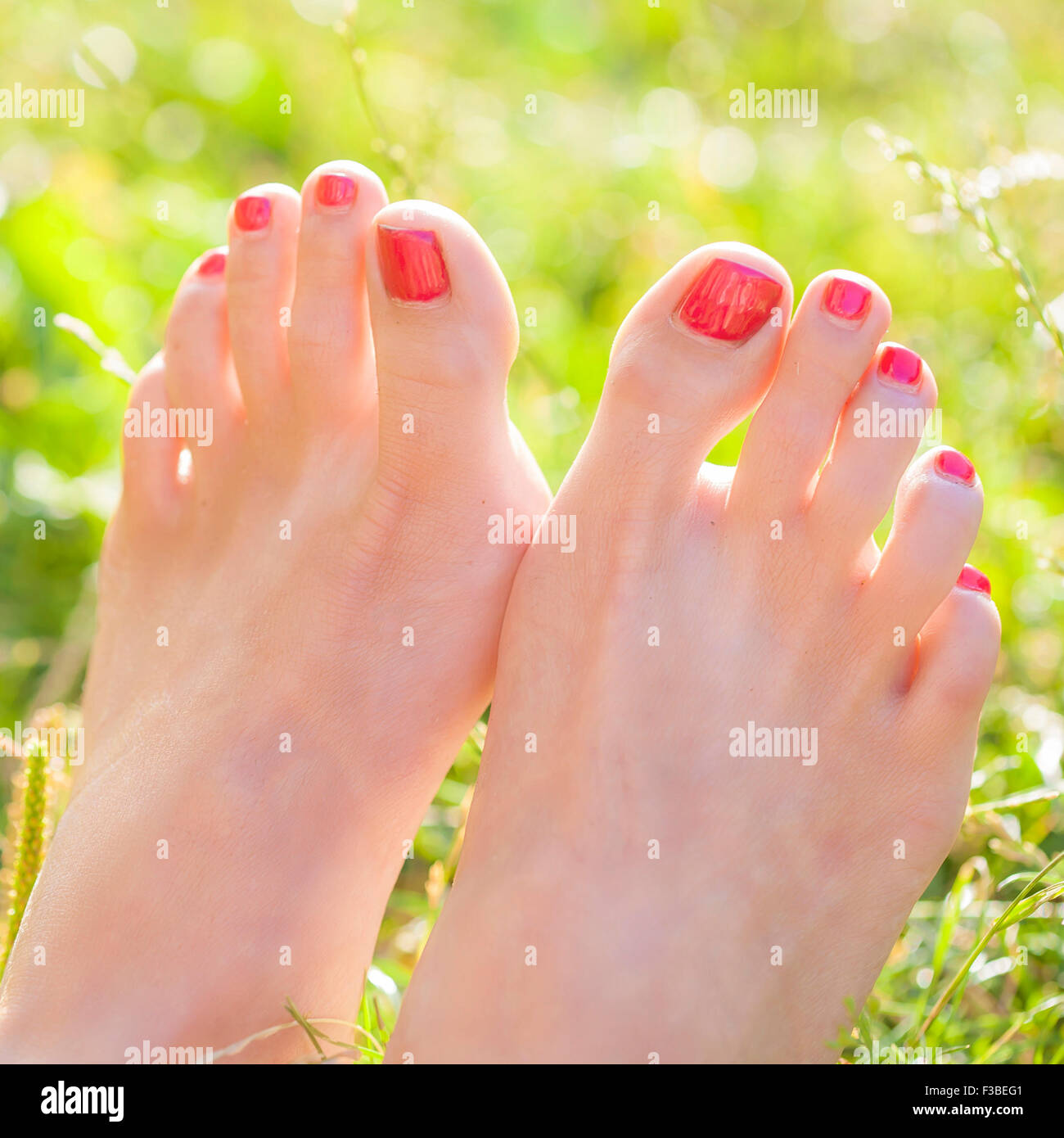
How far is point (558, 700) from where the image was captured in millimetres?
1065

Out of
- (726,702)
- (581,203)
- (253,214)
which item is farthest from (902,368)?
(581,203)

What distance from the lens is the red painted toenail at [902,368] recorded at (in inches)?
42.9

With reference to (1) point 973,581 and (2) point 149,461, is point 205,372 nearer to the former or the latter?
(2) point 149,461

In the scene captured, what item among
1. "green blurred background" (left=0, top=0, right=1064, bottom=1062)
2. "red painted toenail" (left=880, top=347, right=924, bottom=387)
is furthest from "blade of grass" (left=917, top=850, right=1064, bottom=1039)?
"red painted toenail" (left=880, top=347, right=924, bottom=387)

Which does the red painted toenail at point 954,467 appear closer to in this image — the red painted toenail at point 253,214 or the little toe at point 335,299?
the little toe at point 335,299

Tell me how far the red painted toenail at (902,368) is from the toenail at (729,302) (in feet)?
0.44

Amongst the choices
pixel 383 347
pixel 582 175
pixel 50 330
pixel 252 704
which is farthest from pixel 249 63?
pixel 252 704

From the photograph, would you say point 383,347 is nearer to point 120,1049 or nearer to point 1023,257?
point 120,1049

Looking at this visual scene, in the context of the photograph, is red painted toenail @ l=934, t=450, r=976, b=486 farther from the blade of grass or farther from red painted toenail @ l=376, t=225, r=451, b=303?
red painted toenail @ l=376, t=225, r=451, b=303

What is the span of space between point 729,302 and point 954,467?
10.8 inches

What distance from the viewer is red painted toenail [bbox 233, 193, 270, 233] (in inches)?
49.5

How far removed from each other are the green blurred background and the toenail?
17 centimetres

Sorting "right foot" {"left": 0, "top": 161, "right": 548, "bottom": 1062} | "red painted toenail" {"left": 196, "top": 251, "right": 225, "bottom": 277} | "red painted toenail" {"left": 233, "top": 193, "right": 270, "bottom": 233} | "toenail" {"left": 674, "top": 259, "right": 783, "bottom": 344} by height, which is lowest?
"right foot" {"left": 0, "top": 161, "right": 548, "bottom": 1062}

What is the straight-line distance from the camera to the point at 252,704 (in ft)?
3.68
